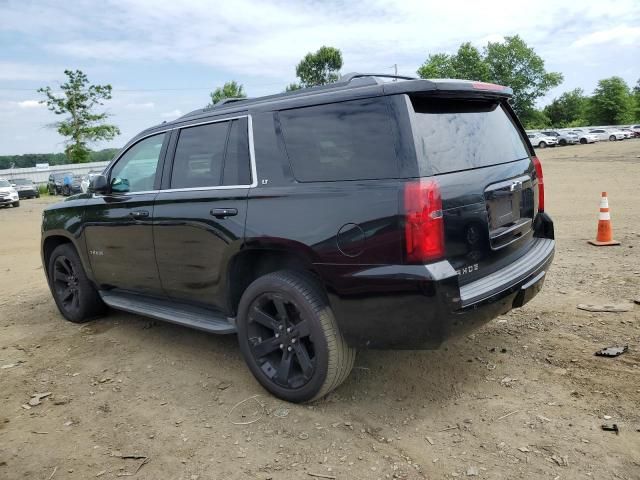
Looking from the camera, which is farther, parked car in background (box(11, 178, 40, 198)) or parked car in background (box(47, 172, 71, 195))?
parked car in background (box(47, 172, 71, 195))

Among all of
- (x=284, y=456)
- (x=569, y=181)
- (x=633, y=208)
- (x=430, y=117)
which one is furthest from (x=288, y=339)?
(x=569, y=181)

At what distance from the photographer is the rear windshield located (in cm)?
289

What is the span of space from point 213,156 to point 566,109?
9837 cm

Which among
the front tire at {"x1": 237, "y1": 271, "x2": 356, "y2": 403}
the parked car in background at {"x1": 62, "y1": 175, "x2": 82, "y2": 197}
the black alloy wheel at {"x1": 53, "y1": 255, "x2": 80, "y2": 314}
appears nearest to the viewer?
the front tire at {"x1": 237, "y1": 271, "x2": 356, "y2": 403}

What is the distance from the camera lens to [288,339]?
10.7ft

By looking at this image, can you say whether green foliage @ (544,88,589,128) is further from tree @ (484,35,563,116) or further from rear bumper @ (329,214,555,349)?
rear bumper @ (329,214,555,349)

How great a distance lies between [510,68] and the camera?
8556 centimetres

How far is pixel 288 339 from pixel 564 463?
5.26 feet

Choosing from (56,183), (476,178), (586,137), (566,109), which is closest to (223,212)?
A: (476,178)

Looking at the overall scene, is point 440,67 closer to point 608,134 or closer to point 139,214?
point 608,134

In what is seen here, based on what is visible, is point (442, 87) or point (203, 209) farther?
point (203, 209)

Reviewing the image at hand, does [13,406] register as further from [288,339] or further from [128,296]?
[288,339]

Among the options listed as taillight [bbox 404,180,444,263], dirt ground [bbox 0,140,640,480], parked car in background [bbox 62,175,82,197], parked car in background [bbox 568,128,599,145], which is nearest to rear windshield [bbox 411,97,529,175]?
taillight [bbox 404,180,444,263]

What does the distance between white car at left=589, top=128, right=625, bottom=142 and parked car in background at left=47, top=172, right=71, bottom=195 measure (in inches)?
1847
